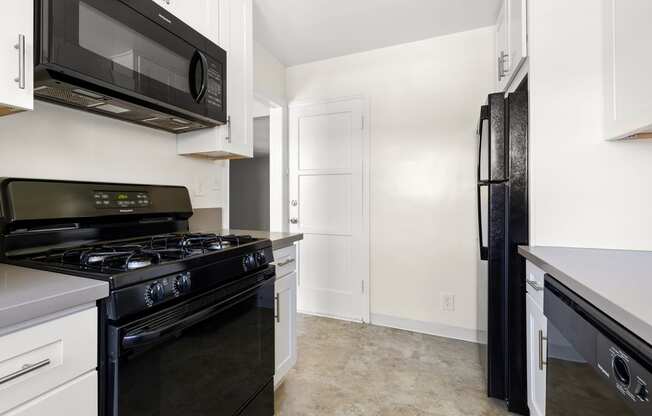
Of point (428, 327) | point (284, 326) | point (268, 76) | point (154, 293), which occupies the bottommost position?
point (428, 327)

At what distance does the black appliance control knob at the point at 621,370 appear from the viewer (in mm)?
624

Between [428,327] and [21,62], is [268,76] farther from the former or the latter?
[428,327]

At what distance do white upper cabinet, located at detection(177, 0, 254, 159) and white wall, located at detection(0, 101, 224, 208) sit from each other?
5.5 inches

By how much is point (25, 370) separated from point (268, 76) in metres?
2.71

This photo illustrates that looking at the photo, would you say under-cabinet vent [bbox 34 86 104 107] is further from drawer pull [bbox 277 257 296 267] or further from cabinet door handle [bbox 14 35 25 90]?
drawer pull [bbox 277 257 296 267]

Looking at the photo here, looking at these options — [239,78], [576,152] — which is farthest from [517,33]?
[239,78]

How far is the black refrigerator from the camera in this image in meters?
1.53

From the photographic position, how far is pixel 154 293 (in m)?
0.86

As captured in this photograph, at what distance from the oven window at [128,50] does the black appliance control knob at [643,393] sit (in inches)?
66.0

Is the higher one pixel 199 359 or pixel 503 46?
pixel 503 46

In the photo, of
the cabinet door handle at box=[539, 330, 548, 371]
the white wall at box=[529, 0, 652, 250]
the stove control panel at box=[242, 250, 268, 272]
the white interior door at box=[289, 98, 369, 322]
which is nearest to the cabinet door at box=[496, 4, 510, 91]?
the white wall at box=[529, 0, 652, 250]

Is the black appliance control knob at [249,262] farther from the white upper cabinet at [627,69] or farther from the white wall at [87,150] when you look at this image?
the white upper cabinet at [627,69]

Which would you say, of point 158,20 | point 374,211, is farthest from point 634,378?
point 374,211

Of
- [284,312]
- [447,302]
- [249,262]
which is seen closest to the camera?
[249,262]
